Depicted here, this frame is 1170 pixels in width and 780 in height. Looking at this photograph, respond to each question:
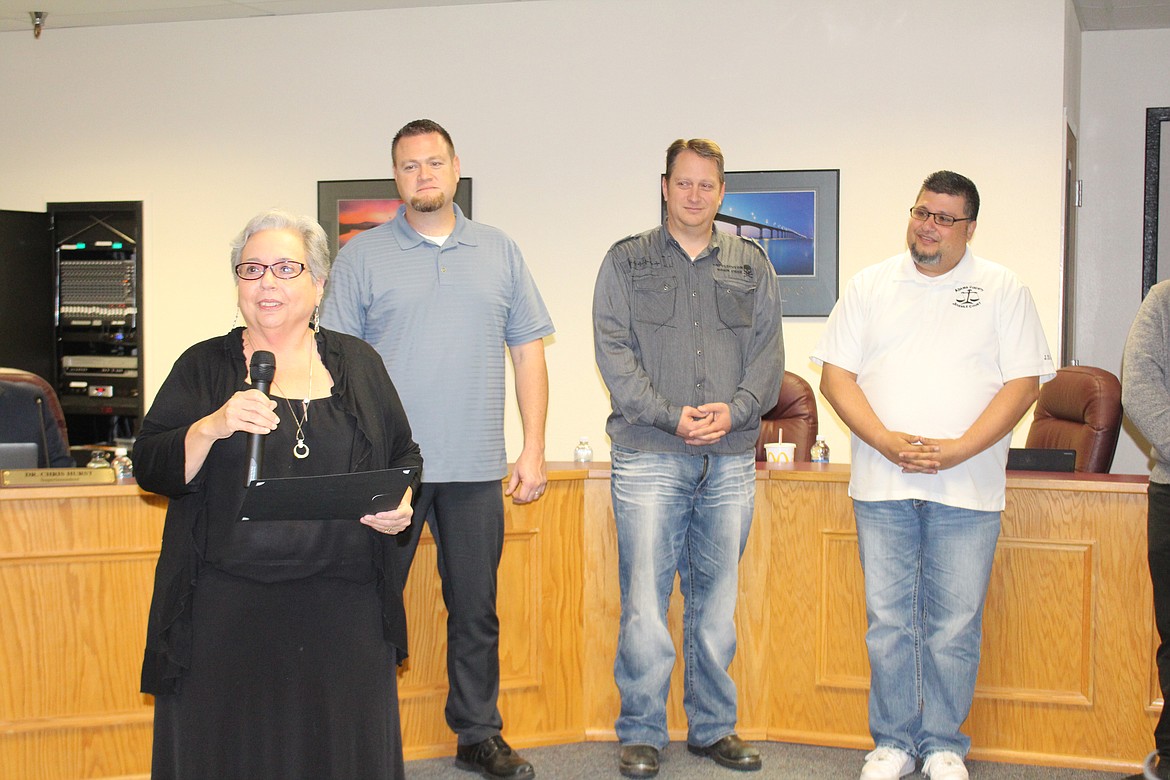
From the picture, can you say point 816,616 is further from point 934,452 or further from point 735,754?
point 934,452

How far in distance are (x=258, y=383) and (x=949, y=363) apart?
79.1 inches

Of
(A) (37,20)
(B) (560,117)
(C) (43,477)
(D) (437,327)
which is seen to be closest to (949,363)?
(D) (437,327)

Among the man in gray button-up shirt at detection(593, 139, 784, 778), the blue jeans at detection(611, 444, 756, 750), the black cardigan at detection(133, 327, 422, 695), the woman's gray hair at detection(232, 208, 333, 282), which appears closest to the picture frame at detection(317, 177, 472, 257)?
the man in gray button-up shirt at detection(593, 139, 784, 778)

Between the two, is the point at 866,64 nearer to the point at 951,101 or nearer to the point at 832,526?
the point at 951,101

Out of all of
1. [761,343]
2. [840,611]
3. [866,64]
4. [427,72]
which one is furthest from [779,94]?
[840,611]

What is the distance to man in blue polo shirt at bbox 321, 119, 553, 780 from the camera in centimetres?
301

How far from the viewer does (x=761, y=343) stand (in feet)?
10.6

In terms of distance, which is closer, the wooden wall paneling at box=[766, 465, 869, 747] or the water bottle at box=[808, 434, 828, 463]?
the wooden wall paneling at box=[766, 465, 869, 747]

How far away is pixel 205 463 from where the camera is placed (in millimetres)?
2002

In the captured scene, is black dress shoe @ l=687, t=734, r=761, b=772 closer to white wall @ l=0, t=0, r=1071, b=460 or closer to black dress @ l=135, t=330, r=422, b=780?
black dress @ l=135, t=330, r=422, b=780

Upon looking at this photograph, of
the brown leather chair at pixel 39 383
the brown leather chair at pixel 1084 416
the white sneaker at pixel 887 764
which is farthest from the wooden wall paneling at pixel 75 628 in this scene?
the brown leather chair at pixel 1084 416

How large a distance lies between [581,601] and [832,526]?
2.82 feet

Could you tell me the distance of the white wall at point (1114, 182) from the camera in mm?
6020

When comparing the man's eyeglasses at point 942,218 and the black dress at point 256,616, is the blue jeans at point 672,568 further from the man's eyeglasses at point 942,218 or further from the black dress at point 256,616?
the black dress at point 256,616
